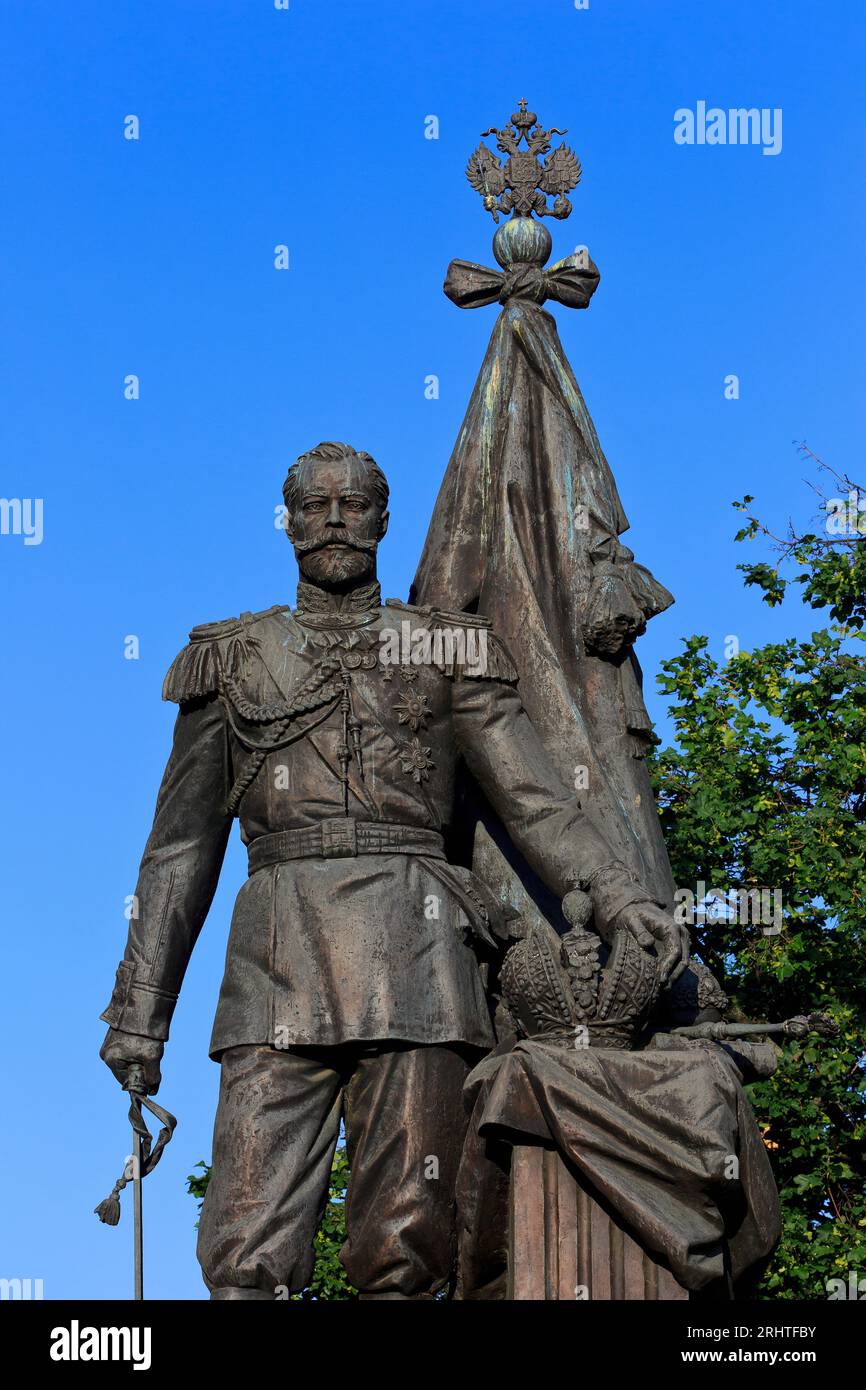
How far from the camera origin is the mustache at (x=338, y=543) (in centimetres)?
975

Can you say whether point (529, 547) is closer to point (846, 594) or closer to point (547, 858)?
point (547, 858)

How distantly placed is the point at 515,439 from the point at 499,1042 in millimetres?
2507

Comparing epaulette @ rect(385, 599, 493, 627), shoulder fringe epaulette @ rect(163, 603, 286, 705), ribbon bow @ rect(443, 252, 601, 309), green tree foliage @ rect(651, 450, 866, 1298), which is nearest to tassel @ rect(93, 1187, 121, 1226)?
shoulder fringe epaulette @ rect(163, 603, 286, 705)

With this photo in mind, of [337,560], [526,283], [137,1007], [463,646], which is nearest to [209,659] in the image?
[337,560]

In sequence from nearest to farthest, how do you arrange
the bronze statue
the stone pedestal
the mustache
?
the stone pedestal
the bronze statue
the mustache

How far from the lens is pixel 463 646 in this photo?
9945 mm

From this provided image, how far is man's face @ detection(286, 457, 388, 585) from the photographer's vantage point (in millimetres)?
9758

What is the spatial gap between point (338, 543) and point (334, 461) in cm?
31

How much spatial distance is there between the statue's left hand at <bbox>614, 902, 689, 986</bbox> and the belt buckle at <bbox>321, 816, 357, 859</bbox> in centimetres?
97

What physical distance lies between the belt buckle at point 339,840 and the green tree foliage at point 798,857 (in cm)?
957

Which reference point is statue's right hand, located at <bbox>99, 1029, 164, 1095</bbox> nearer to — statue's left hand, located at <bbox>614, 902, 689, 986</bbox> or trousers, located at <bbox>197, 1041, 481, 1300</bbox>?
trousers, located at <bbox>197, 1041, 481, 1300</bbox>

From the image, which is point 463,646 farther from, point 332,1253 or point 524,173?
point 332,1253

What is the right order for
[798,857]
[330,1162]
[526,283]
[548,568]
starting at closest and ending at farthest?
[330,1162]
[548,568]
[526,283]
[798,857]

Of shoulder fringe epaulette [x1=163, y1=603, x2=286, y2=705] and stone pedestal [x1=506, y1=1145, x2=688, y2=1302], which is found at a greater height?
shoulder fringe epaulette [x1=163, y1=603, x2=286, y2=705]
